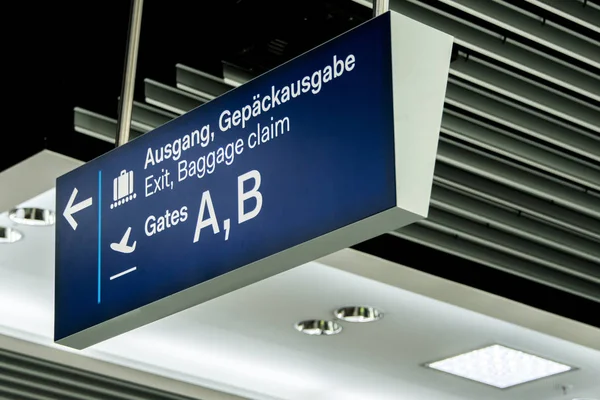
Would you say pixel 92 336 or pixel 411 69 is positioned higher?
pixel 411 69

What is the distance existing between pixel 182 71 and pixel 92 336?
5.27 ft

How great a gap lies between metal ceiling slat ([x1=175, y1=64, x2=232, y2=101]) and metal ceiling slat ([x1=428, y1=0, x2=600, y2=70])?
1.05 meters

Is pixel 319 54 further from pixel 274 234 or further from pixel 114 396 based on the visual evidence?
pixel 114 396

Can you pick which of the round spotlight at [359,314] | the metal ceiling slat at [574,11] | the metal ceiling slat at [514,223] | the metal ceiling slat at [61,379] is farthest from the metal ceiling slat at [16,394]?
the metal ceiling slat at [574,11]

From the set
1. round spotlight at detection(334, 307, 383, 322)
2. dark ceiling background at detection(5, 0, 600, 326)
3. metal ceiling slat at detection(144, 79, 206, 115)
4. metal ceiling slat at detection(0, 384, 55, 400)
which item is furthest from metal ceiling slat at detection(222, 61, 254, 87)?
metal ceiling slat at detection(0, 384, 55, 400)

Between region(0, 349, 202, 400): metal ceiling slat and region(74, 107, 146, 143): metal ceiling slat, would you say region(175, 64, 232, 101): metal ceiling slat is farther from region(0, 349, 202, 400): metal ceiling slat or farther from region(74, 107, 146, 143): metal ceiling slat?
region(0, 349, 202, 400): metal ceiling slat

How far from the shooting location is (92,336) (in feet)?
11.8

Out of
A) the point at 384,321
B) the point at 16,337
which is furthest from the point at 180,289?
the point at 16,337

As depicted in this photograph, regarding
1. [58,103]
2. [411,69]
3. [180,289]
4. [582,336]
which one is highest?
[58,103]

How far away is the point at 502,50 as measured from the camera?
470 cm

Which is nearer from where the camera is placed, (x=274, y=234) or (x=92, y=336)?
(x=274, y=234)

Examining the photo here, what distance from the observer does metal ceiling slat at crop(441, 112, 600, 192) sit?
5.23 meters

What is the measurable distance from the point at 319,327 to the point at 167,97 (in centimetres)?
208

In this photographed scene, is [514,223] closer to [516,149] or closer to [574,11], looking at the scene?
[516,149]
